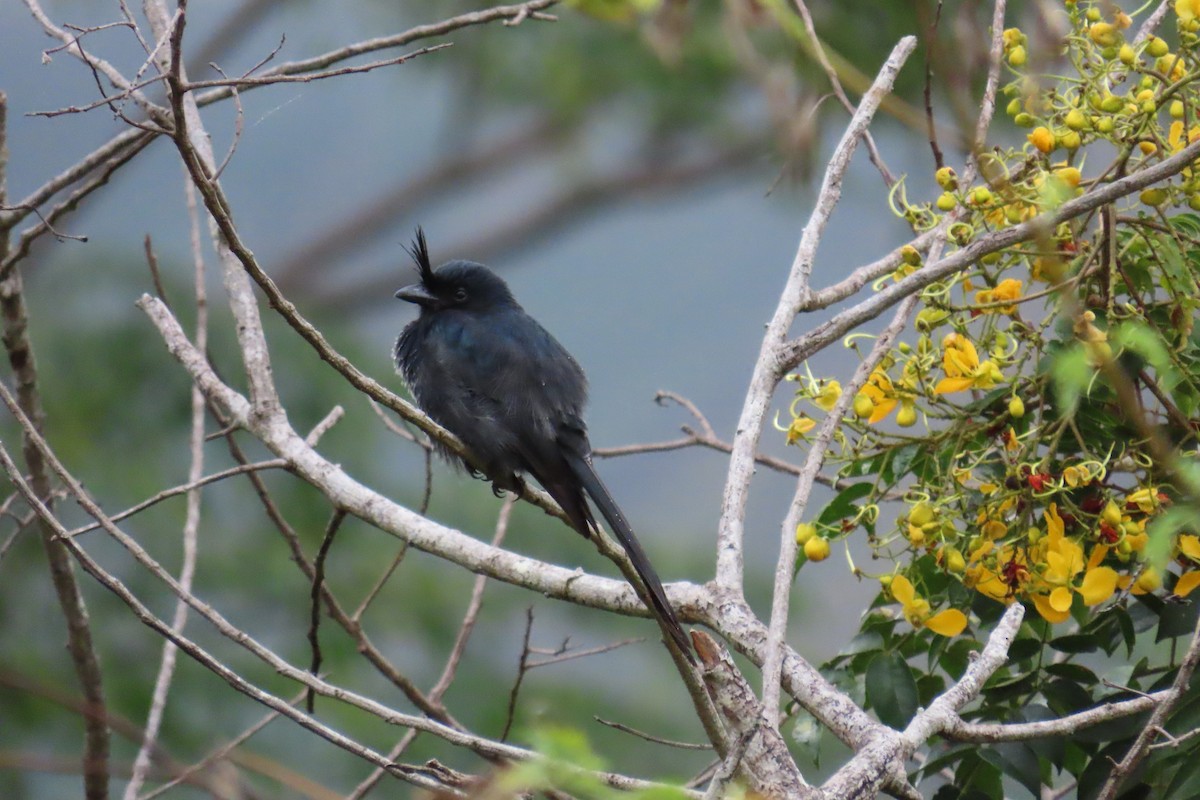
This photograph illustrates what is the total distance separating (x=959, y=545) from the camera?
201 cm

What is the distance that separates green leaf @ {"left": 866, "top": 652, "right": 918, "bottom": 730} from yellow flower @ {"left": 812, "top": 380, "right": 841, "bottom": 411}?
0.42 m

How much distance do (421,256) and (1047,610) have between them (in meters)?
2.36

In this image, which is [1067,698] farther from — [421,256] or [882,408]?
[421,256]

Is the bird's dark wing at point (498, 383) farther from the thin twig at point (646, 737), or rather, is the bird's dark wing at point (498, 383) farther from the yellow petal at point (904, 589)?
the yellow petal at point (904, 589)

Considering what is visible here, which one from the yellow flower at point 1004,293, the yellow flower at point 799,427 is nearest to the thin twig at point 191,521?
the yellow flower at point 799,427

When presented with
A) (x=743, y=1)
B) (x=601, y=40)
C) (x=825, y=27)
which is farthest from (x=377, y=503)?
(x=601, y=40)

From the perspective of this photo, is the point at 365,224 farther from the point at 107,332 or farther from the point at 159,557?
the point at 159,557

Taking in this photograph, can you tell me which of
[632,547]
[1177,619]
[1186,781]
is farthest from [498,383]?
[1186,781]

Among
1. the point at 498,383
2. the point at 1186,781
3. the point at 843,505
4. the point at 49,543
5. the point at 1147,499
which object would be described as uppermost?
the point at 498,383

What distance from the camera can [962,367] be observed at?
1989mm

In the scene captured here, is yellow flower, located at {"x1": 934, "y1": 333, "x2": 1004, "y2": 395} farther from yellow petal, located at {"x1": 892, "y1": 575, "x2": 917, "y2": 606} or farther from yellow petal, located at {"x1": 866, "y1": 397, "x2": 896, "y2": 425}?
yellow petal, located at {"x1": 892, "y1": 575, "x2": 917, "y2": 606}

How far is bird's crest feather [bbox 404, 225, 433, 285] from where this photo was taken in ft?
12.6

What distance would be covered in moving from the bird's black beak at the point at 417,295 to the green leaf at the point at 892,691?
2188 mm

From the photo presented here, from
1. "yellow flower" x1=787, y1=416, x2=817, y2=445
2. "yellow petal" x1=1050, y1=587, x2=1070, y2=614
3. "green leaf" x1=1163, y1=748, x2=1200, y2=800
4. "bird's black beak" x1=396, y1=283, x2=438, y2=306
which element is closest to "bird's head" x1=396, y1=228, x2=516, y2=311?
"bird's black beak" x1=396, y1=283, x2=438, y2=306
